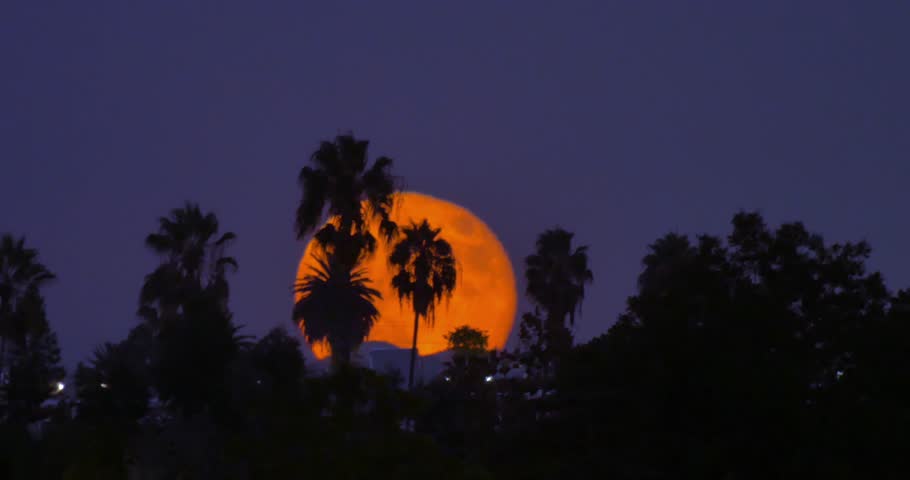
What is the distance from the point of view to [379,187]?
49.6 meters

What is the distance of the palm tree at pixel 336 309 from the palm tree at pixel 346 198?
1.86 metres

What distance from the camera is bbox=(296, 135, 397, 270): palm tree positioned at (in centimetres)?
4894

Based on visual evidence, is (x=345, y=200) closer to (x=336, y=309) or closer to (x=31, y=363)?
(x=336, y=309)

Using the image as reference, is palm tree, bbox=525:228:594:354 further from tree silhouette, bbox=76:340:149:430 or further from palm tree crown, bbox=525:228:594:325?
tree silhouette, bbox=76:340:149:430

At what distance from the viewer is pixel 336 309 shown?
51.3 meters

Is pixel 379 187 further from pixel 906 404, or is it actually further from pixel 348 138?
pixel 906 404

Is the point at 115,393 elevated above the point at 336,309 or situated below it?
below

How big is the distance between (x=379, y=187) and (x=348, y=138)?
2405mm

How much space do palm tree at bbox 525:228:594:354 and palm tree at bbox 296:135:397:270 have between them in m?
19.9

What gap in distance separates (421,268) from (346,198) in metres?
10.6

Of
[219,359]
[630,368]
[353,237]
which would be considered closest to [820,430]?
[630,368]

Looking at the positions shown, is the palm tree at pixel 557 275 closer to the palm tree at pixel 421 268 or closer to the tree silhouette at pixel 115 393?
the palm tree at pixel 421 268

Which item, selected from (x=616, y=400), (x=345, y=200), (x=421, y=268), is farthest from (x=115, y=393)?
(x=421, y=268)

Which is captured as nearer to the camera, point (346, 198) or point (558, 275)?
point (346, 198)
